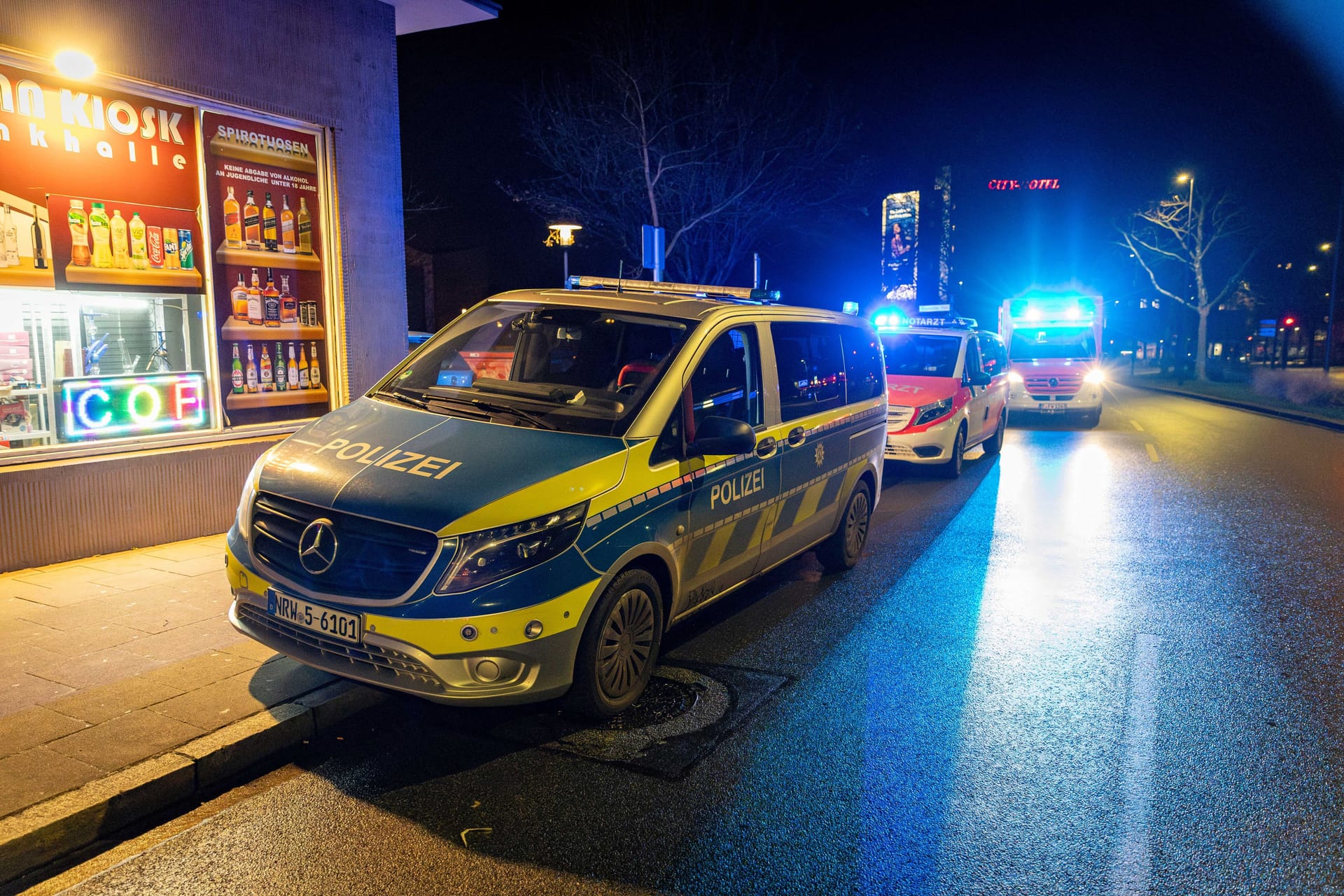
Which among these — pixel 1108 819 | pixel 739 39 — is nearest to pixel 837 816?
pixel 1108 819

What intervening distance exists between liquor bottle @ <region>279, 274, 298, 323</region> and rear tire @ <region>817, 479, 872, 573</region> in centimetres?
505

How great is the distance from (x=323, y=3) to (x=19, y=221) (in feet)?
10.6

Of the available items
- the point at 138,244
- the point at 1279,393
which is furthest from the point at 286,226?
the point at 1279,393

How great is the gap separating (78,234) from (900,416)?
28.3 feet

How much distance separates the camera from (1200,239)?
3956cm

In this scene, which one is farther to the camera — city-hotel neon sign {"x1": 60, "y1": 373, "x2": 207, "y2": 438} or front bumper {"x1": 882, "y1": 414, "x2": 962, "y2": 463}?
front bumper {"x1": 882, "y1": 414, "x2": 962, "y2": 463}

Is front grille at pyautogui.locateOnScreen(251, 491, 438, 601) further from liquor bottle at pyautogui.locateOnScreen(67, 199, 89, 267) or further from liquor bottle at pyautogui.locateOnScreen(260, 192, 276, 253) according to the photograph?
liquor bottle at pyautogui.locateOnScreen(260, 192, 276, 253)

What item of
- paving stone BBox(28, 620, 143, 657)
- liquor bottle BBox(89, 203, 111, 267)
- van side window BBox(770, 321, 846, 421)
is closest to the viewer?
paving stone BBox(28, 620, 143, 657)

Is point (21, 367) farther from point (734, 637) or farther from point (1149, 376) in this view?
point (1149, 376)

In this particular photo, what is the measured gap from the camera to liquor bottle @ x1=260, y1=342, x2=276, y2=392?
26.9ft

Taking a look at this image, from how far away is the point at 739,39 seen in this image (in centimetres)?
2353

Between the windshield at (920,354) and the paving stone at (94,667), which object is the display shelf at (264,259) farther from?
the windshield at (920,354)

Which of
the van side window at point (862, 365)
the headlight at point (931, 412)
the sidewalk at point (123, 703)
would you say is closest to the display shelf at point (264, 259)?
the sidewalk at point (123, 703)

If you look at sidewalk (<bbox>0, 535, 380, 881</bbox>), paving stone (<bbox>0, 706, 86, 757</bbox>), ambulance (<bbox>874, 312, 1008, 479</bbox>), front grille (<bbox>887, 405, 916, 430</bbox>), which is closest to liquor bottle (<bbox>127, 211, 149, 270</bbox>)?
sidewalk (<bbox>0, 535, 380, 881</bbox>)
